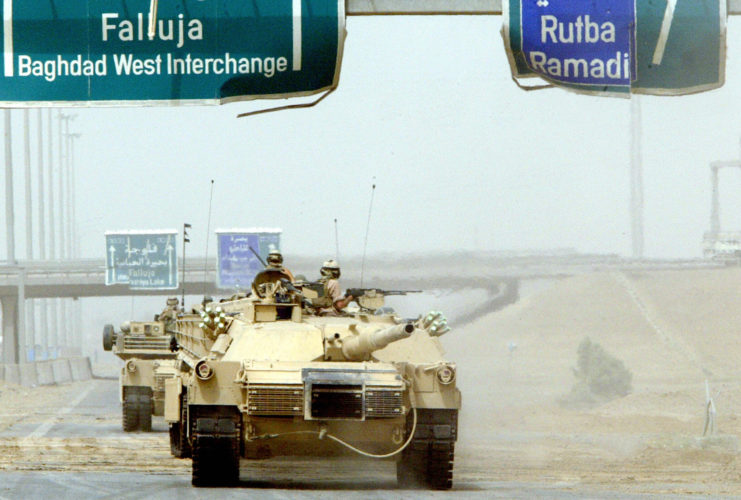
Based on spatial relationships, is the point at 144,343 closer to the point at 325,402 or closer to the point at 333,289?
the point at 333,289

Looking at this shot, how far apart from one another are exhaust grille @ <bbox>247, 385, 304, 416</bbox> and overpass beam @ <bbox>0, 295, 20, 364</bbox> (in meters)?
55.2

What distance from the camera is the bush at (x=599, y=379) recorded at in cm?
4119

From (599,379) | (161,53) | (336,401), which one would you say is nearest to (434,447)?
(336,401)

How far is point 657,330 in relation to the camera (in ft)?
213

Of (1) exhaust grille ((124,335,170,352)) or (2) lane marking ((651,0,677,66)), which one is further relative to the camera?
(1) exhaust grille ((124,335,170,352))

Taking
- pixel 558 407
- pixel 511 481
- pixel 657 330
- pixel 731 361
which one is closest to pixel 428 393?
pixel 511 481

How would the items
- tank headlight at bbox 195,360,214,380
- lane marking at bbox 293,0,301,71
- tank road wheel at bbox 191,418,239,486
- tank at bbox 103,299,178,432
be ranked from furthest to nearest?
tank at bbox 103,299,178,432 → tank headlight at bbox 195,360,214,380 → tank road wheel at bbox 191,418,239,486 → lane marking at bbox 293,0,301,71

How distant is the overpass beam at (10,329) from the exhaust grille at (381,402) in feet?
182

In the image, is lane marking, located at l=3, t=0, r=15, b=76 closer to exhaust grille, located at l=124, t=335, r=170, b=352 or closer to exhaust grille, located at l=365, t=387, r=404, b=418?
exhaust grille, located at l=365, t=387, r=404, b=418

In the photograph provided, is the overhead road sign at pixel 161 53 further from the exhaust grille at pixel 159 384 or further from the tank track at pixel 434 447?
the exhaust grille at pixel 159 384

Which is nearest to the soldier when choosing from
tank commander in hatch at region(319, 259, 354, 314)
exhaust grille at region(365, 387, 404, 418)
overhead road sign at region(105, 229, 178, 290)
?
tank commander in hatch at region(319, 259, 354, 314)

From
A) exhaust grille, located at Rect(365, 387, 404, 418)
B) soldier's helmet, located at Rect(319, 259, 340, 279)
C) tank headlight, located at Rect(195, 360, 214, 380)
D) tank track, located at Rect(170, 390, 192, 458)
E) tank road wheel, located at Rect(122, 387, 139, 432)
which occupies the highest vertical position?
soldier's helmet, located at Rect(319, 259, 340, 279)

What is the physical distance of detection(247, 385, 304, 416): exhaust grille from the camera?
15.2m

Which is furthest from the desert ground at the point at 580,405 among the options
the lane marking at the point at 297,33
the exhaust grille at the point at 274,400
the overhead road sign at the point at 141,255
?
the lane marking at the point at 297,33
